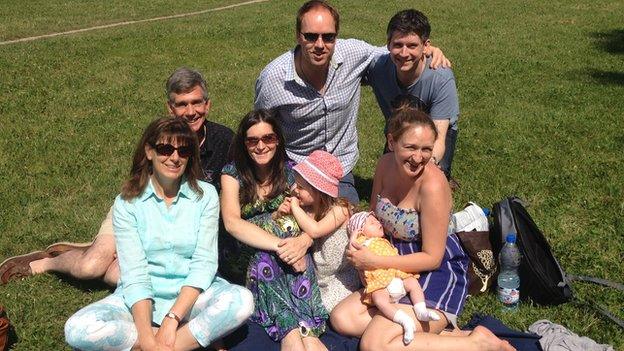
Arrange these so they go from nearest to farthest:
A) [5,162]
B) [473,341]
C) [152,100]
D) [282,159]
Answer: [473,341] < [282,159] < [5,162] < [152,100]

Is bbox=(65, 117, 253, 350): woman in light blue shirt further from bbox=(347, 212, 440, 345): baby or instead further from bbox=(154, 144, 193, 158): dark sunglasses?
bbox=(347, 212, 440, 345): baby

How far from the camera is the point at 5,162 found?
7793 mm

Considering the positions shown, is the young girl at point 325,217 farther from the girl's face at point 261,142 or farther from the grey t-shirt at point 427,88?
the grey t-shirt at point 427,88

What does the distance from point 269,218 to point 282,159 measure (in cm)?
44

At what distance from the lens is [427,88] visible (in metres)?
5.52

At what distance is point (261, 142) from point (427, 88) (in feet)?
5.85

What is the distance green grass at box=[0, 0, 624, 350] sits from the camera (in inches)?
213

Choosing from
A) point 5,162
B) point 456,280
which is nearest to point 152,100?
point 5,162

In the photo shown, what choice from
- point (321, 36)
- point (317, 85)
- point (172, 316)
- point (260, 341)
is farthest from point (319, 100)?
point (172, 316)

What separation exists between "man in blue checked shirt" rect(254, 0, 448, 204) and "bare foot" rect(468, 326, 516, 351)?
1.85m

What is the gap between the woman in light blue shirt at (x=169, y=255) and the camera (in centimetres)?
396

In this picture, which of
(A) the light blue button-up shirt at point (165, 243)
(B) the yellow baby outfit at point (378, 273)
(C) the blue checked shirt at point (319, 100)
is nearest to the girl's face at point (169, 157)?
(A) the light blue button-up shirt at point (165, 243)

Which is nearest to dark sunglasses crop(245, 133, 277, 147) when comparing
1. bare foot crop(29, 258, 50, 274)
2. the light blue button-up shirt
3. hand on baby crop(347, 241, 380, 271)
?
the light blue button-up shirt

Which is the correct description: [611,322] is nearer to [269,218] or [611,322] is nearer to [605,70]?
[269,218]
